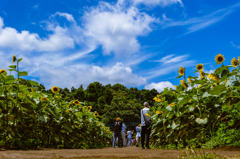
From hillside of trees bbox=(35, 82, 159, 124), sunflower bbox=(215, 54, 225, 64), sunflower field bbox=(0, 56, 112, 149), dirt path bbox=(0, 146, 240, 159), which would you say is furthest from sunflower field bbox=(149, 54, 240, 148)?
hillside of trees bbox=(35, 82, 159, 124)

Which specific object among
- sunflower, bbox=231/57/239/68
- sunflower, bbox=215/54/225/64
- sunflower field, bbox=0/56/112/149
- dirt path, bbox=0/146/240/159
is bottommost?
dirt path, bbox=0/146/240/159

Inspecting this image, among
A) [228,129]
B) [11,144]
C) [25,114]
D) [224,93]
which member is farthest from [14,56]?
[228,129]

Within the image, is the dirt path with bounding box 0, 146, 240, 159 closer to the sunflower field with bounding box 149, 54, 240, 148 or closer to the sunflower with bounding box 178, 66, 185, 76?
the sunflower field with bounding box 149, 54, 240, 148

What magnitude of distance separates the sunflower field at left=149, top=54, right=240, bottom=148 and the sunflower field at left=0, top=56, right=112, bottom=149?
2855mm

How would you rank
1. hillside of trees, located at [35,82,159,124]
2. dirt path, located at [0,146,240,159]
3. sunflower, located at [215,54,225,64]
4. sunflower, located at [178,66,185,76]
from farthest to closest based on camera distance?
hillside of trees, located at [35,82,159,124]
sunflower, located at [178,66,185,76]
sunflower, located at [215,54,225,64]
dirt path, located at [0,146,240,159]

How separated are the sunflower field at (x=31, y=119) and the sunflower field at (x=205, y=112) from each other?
2855mm

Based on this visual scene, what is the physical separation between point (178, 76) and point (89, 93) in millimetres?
45587

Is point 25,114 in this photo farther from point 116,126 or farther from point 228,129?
point 116,126

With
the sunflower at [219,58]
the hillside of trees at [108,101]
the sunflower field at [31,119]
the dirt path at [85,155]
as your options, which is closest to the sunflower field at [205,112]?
the sunflower at [219,58]

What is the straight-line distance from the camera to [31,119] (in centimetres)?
539

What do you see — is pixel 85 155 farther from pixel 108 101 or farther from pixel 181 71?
pixel 108 101

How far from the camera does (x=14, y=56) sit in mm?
4914

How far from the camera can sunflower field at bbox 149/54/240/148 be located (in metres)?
4.47

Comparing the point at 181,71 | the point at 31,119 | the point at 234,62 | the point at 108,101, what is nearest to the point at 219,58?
the point at 234,62
